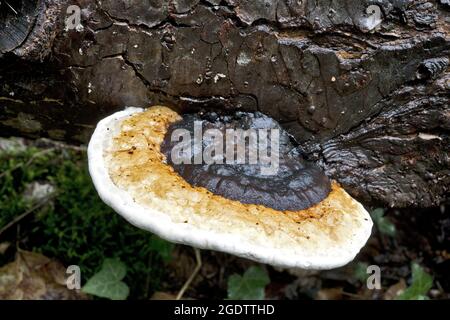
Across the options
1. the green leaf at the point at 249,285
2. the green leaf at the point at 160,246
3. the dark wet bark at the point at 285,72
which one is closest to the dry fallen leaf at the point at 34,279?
the green leaf at the point at 160,246

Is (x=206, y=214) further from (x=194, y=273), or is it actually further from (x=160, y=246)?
(x=194, y=273)

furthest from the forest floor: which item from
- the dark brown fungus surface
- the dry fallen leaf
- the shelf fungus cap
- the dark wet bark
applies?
the shelf fungus cap

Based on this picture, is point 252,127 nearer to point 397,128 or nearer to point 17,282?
point 397,128

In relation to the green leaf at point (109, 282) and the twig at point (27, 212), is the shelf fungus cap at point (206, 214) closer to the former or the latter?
the green leaf at point (109, 282)

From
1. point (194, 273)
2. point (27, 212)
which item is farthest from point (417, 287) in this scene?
point (27, 212)

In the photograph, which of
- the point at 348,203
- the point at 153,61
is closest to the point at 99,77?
the point at 153,61

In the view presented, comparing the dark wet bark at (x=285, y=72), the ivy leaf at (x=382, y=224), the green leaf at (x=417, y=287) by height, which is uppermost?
the dark wet bark at (x=285, y=72)

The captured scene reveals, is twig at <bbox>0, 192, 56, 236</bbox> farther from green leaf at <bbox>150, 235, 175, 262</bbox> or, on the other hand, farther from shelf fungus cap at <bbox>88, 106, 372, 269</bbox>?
shelf fungus cap at <bbox>88, 106, 372, 269</bbox>
